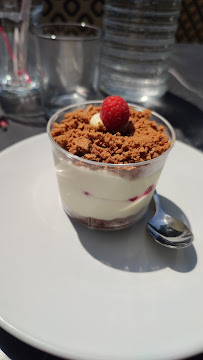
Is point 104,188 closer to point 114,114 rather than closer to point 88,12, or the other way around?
point 114,114

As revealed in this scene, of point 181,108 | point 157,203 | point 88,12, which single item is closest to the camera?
point 157,203

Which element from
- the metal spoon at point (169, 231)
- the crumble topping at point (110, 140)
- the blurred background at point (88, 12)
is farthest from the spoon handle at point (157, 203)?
the blurred background at point (88, 12)

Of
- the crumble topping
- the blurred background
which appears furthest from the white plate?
the blurred background

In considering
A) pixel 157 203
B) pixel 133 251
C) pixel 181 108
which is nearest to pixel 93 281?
pixel 133 251

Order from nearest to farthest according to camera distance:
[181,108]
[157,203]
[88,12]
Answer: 1. [157,203]
2. [181,108]
3. [88,12]

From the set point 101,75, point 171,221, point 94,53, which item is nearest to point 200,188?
point 171,221

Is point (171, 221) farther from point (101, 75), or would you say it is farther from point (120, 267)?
point (101, 75)

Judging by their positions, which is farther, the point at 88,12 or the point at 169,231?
the point at 88,12

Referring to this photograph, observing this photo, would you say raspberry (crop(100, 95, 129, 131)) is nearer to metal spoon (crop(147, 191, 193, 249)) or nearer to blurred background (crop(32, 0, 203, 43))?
metal spoon (crop(147, 191, 193, 249))
